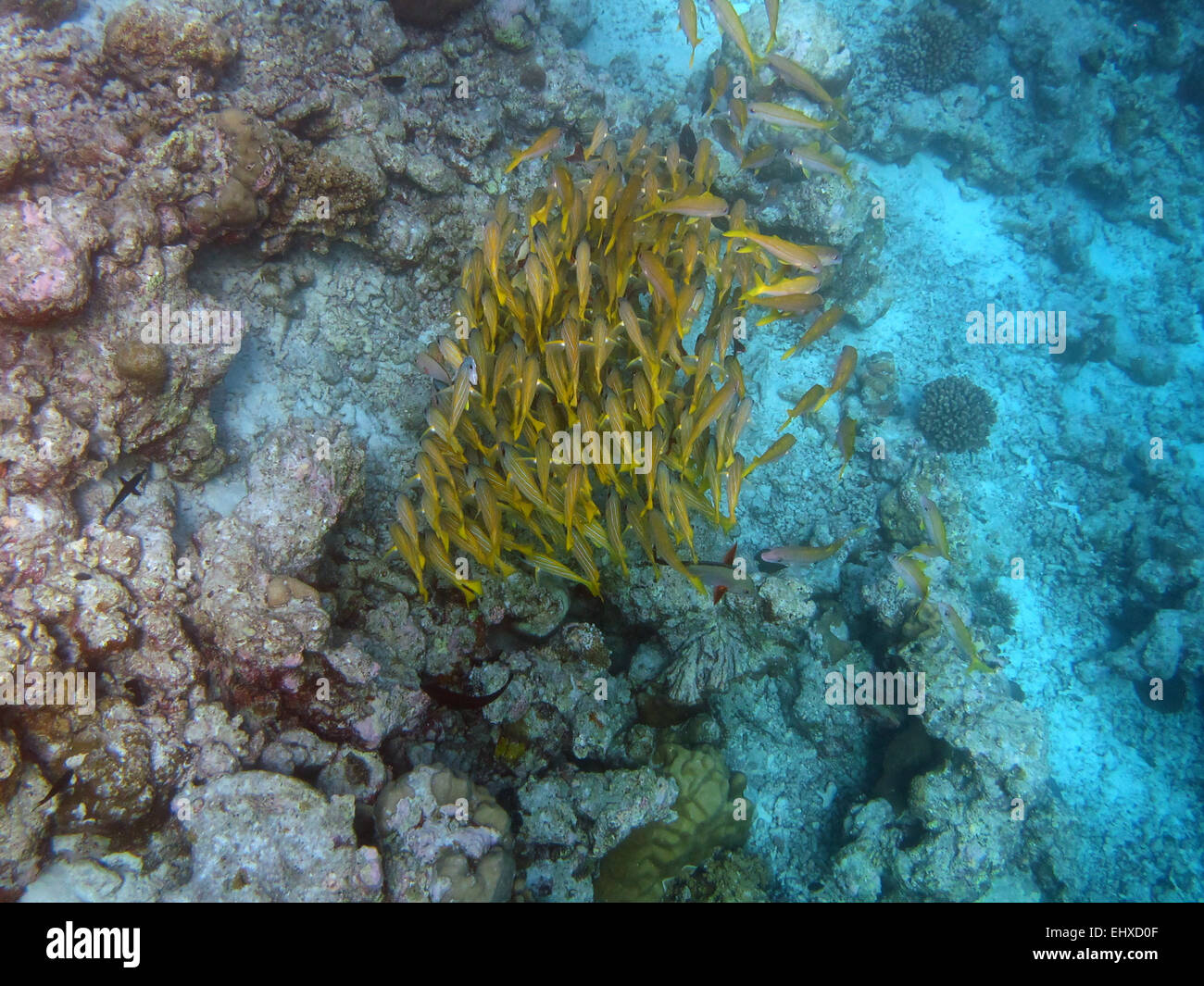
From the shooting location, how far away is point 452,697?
13.0 feet

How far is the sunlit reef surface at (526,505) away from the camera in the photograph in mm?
3301

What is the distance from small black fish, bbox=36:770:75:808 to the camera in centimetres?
283

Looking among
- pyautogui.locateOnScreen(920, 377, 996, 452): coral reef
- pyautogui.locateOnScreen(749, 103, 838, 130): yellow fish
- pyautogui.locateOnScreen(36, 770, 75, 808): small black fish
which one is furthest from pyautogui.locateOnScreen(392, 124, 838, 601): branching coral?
pyautogui.locateOnScreen(920, 377, 996, 452): coral reef

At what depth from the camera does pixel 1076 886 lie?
19.6 feet

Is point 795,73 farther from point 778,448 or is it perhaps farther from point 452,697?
point 452,697

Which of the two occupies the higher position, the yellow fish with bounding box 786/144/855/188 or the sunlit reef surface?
the yellow fish with bounding box 786/144/855/188

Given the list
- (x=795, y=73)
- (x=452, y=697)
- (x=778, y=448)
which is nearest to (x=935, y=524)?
(x=778, y=448)

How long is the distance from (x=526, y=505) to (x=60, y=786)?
8.85ft

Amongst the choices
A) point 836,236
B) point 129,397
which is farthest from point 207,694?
point 836,236

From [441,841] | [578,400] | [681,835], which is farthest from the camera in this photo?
[681,835]

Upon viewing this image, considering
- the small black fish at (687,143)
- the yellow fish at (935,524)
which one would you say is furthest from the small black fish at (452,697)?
the small black fish at (687,143)

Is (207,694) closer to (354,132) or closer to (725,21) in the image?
(354,132)

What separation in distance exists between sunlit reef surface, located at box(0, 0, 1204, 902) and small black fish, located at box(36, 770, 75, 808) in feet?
0.03

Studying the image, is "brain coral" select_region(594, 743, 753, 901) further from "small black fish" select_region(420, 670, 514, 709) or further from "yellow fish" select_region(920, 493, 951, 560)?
"yellow fish" select_region(920, 493, 951, 560)
